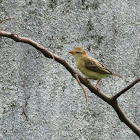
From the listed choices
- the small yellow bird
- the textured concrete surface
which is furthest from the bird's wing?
the textured concrete surface

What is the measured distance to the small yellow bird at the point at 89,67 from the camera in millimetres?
1097

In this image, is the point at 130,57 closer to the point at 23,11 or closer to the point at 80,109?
the point at 80,109

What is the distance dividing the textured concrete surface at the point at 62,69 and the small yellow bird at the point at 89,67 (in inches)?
22.0

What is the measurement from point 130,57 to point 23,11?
24.2 inches

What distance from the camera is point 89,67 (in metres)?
1.13

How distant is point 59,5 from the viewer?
1733mm

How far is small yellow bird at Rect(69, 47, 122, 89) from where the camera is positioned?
110 cm

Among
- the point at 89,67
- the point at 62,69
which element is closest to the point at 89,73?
the point at 89,67

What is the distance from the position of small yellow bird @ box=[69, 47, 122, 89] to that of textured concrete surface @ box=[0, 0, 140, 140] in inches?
22.0

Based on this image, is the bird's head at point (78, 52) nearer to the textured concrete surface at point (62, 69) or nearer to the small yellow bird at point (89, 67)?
the small yellow bird at point (89, 67)

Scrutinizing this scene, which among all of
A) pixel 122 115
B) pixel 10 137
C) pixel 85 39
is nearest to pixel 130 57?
pixel 85 39

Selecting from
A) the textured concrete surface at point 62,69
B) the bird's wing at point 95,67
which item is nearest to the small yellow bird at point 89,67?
the bird's wing at point 95,67

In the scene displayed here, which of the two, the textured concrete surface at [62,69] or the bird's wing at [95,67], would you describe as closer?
the bird's wing at [95,67]

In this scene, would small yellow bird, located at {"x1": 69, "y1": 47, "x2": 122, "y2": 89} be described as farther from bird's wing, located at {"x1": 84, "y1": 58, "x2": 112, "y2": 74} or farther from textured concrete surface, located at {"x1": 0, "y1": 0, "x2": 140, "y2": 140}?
textured concrete surface, located at {"x1": 0, "y1": 0, "x2": 140, "y2": 140}
